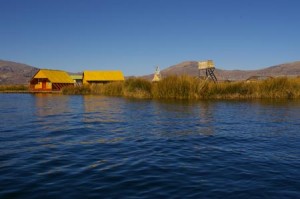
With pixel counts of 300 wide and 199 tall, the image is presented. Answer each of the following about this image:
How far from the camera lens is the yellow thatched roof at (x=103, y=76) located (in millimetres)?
78938

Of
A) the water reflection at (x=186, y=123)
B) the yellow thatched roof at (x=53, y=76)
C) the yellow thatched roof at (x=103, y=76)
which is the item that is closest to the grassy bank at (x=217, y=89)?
the water reflection at (x=186, y=123)

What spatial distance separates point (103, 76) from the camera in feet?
262

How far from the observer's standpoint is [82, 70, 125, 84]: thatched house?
3100 inches

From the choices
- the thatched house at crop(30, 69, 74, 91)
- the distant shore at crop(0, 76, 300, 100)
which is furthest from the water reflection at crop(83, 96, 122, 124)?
the thatched house at crop(30, 69, 74, 91)

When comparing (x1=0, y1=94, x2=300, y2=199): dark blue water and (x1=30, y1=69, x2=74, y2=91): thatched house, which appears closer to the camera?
(x1=0, y1=94, x2=300, y2=199): dark blue water

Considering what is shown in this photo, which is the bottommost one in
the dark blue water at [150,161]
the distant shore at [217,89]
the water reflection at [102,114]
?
the dark blue water at [150,161]

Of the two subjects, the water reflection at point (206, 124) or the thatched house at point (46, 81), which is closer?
the water reflection at point (206, 124)

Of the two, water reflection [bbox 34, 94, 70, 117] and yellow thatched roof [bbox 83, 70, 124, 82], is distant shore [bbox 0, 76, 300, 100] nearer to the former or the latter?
water reflection [bbox 34, 94, 70, 117]

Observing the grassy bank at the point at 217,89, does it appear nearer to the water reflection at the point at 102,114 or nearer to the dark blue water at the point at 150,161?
the water reflection at the point at 102,114

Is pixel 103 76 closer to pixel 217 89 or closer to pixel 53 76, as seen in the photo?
pixel 53 76

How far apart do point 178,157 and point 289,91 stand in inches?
1167

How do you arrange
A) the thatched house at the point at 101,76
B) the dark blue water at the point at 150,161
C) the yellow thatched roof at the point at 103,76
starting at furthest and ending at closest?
the yellow thatched roof at the point at 103,76
the thatched house at the point at 101,76
the dark blue water at the point at 150,161

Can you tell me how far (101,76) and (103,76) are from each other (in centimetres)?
49

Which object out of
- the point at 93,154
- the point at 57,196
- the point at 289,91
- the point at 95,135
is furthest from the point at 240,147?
the point at 289,91
